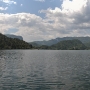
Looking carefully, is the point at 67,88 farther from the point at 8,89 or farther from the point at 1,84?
the point at 1,84

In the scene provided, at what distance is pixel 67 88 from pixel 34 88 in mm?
6652

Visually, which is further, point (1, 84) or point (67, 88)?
point (1, 84)

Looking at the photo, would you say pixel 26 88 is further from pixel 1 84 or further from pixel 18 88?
pixel 1 84

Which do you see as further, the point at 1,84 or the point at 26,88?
the point at 1,84

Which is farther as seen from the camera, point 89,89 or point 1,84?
point 1,84

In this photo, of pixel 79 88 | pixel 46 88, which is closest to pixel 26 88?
pixel 46 88

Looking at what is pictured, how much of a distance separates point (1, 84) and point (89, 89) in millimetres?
18574

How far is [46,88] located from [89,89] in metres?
8.51

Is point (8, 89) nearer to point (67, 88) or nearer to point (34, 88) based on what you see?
point (34, 88)

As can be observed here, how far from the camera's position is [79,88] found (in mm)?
32906

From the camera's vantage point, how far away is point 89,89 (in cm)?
3212

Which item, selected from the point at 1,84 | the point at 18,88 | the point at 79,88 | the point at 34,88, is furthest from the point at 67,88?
the point at 1,84

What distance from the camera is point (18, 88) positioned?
3183 cm

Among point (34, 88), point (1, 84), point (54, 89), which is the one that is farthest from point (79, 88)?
point (1, 84)
